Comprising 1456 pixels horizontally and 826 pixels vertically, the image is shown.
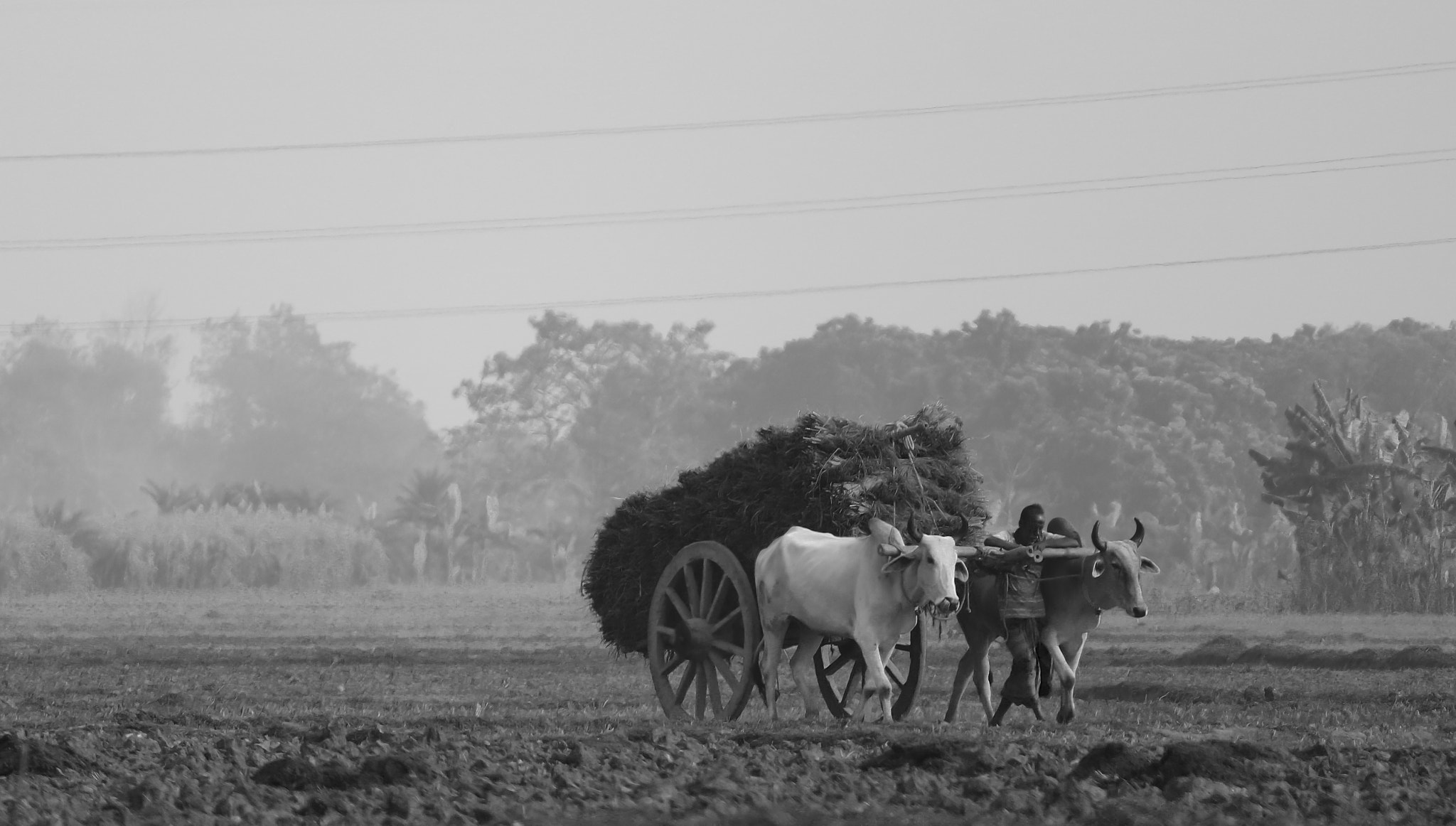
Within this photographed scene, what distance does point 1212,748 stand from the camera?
9.38m

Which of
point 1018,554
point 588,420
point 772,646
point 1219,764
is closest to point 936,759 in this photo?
point 1219,764

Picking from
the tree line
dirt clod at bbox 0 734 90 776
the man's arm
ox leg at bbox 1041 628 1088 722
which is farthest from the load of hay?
the tree line

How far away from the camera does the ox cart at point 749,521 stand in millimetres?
13008

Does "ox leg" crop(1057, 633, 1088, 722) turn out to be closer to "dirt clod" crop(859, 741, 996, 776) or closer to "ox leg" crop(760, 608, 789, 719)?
"ox leg" crop(760, 608, 789, 719)

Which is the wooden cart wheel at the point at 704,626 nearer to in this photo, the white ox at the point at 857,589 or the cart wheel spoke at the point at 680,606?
the cart wheel spoke at the point at 680,606

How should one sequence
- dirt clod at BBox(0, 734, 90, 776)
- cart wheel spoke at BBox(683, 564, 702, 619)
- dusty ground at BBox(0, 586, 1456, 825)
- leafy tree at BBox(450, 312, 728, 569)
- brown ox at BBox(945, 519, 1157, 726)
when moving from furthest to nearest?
leafy tree at BBox(450, 312, 728, 569) → cart wheel spoke at BBox(683, 564, 702, 619) → brown ox at BBox(945, 519, 1157, 726) → dirt clod at BBox(0, 734, 90, 776) → dusty ground at BBox(0, 586, 1456, 825)

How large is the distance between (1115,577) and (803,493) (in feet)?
7.29

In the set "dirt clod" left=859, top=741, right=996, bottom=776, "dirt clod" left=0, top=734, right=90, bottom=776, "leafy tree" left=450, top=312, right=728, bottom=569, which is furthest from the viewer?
"leafy tree" left=450, top=312, right=728, bottom=569

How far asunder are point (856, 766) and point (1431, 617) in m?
22.6

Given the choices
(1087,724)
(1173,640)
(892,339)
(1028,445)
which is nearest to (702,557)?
(1087,724)

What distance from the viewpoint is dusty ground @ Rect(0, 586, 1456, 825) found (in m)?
8.20

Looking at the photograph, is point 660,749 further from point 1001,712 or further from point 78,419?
point 78,419

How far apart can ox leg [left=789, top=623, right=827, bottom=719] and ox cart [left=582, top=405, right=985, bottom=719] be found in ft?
0.43

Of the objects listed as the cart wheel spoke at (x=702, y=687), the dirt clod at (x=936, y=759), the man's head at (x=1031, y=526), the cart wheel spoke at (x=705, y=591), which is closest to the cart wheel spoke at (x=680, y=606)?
the cart wheel spoke at (x=705, y=591)
